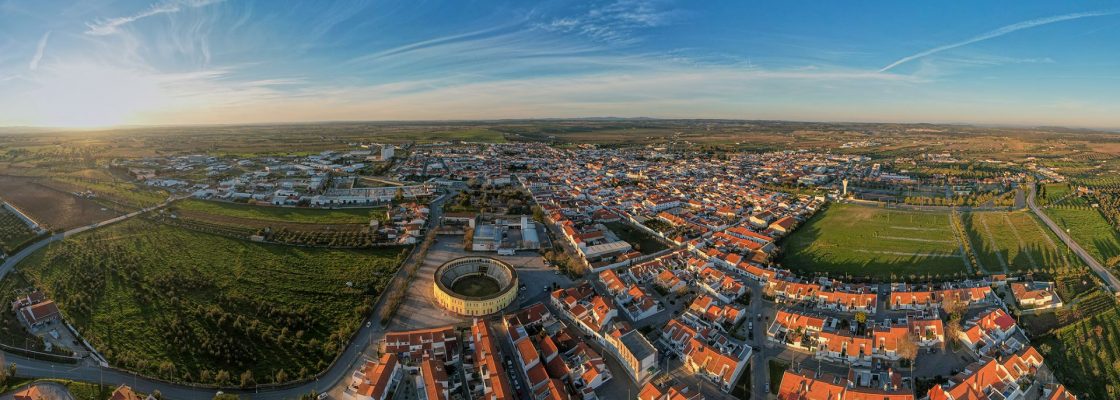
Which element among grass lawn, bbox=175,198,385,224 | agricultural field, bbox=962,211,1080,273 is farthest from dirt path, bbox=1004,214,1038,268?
grass lawn, bbox=175,198,385,224

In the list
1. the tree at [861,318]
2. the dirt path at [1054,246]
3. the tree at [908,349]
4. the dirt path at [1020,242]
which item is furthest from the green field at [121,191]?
the dirt path at [1054,246]

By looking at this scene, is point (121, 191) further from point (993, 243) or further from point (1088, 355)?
point (993, 243)

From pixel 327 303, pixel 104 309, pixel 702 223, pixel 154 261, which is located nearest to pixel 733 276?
pixel 702 223

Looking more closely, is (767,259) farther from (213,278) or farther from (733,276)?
(213,278)

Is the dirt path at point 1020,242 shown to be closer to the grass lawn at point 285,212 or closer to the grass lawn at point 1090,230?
the grass lawn at point 1090,230

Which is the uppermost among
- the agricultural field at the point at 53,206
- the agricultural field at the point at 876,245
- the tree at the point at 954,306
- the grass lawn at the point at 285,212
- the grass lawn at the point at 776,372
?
the agricultural field at the point at 53,206

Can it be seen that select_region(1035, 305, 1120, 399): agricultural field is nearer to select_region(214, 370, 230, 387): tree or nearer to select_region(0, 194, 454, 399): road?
select_region(0, 194, 454, 399): road
